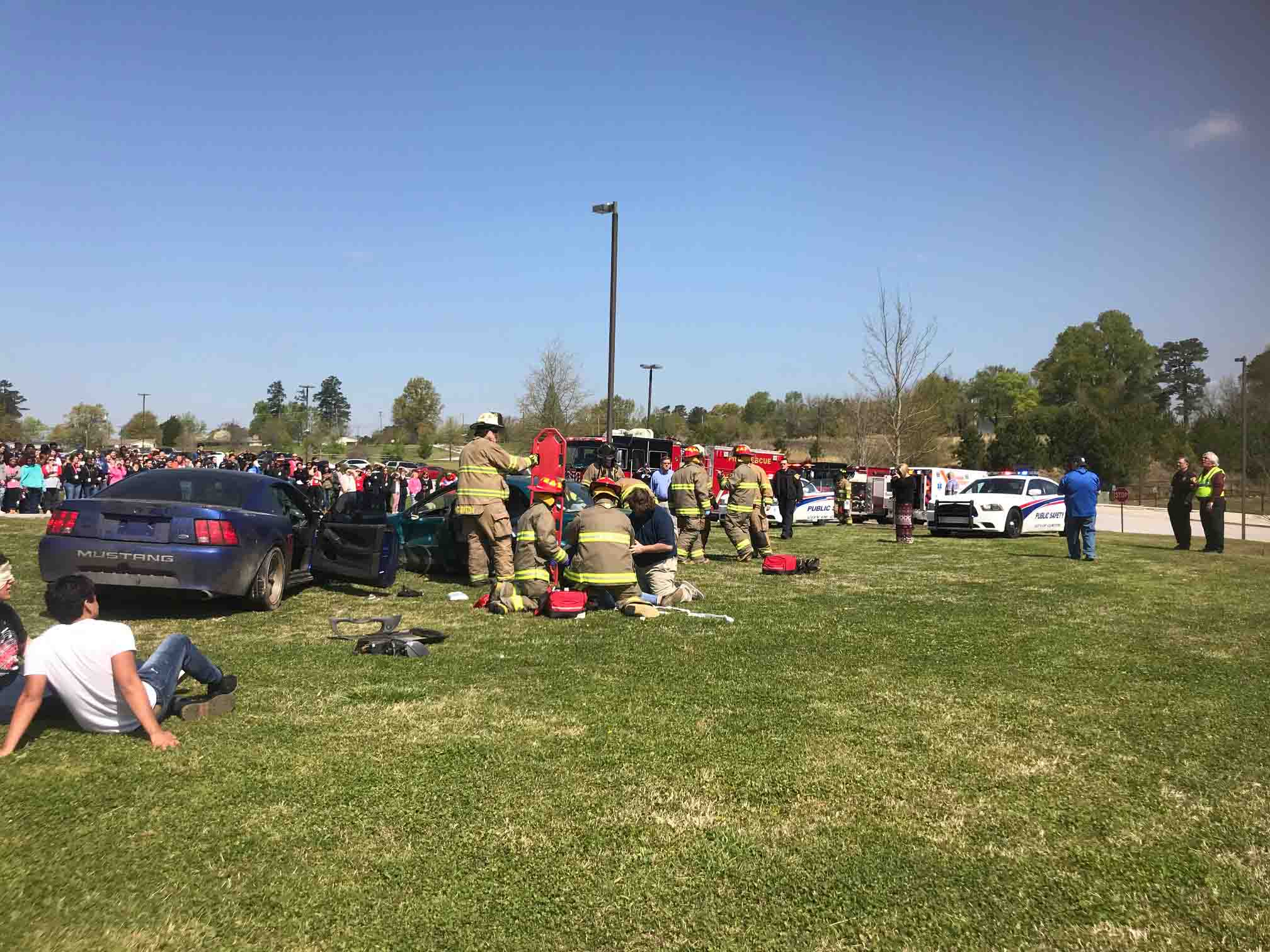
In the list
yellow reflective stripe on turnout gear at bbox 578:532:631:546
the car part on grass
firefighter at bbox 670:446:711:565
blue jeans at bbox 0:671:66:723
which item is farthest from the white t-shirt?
firefighter at bbox 670:446:711:565

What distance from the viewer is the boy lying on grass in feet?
15.4

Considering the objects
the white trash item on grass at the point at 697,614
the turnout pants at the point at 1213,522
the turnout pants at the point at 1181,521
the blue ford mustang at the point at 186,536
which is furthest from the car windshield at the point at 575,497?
the turnout pants at the point at 1181,521

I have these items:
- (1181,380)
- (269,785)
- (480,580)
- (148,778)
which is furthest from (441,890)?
(1181,380)

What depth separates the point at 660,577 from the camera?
33.4ft

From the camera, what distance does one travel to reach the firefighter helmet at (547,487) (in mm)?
10266

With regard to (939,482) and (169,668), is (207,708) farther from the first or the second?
(939,482)

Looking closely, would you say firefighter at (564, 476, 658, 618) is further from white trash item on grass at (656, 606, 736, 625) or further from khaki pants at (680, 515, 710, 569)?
khaki pants at (680, 515, 710, 569)

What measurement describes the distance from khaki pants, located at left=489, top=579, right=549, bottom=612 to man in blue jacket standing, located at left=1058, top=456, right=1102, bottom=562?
1030 cm

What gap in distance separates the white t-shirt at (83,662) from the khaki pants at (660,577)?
590 centimetres

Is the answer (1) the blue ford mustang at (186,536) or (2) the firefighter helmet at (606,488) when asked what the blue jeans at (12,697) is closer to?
(1) the blue ford mustang at (186,536)

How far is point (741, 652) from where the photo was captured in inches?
305

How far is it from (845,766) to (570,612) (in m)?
4.56

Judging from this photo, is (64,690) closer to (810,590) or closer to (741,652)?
(741,652)

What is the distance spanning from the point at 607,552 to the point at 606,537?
0.53ft
